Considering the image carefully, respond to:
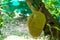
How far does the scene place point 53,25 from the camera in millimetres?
840

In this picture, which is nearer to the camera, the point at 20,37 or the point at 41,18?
the point at 41,18

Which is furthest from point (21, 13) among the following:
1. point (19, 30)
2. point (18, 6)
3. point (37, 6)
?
point (37, 6)

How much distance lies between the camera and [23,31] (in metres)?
1.23

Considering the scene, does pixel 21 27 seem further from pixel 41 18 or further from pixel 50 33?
pixel 41 18

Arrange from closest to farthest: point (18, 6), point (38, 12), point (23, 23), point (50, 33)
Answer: point (38, 12) < point (50, 33) < point (18, 6) < point (23, 23)

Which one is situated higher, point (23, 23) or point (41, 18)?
point (41, 18)

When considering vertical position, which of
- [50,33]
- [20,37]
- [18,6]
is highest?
[18,6]

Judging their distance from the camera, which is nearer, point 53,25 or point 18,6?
point 53,25

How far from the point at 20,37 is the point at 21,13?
206 mm

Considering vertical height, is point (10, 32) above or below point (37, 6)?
below

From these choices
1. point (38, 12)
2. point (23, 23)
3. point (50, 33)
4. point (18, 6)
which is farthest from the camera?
point (23, 23)

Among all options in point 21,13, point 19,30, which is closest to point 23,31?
point 19,30

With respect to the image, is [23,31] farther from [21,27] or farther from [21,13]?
[21,13]

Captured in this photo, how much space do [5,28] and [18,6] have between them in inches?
8.9
